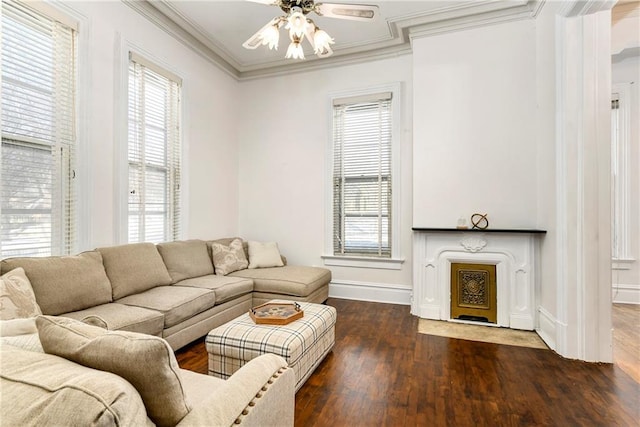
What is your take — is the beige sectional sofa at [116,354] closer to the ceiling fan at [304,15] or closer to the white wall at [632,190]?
the ceiling fan at [304,15]

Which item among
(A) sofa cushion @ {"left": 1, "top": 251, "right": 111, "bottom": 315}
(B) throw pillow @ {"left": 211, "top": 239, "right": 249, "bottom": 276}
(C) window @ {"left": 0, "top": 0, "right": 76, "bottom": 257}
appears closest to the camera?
(A) sofa cushion @ {"left": 1, "top": 251, "right": 111, "bottom": 315}

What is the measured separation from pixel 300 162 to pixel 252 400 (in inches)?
154

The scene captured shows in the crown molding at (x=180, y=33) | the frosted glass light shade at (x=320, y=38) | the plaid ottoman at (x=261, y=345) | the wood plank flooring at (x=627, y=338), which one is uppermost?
the crown molding at (x=180, y=33)

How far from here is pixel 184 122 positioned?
396cm

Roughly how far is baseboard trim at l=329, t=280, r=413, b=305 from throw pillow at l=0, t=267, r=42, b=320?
322 centimetres

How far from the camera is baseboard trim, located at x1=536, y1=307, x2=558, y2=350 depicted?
109 inches

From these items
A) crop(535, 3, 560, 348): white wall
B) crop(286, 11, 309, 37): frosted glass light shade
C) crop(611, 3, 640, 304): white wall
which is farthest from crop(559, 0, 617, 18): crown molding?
crop(611, 3, 640, 304): white wall

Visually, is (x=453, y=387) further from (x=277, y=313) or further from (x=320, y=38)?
(x=320, y=38)

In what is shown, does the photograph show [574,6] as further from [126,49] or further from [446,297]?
[126,49]

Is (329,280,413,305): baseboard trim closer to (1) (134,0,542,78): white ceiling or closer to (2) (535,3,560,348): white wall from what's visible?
(2) (535,3,560,348): white wall

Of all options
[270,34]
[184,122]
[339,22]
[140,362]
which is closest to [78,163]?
[184,122]

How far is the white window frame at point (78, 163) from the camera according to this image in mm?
2723

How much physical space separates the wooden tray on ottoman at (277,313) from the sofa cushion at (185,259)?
130 centimetres

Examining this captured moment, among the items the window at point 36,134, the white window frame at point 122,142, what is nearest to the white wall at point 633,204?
the white window frame at point 122,142
